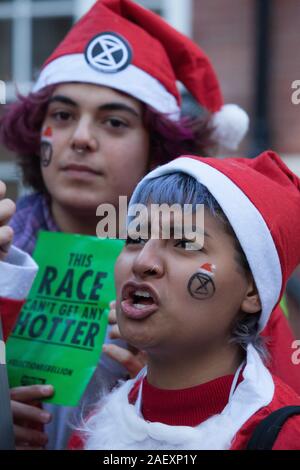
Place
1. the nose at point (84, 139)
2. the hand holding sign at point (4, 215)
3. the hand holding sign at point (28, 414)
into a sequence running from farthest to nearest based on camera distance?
the nose at point (84, 139) → the hand holding sign at point (28, 414) → the hand holding sign at point (4, 215)

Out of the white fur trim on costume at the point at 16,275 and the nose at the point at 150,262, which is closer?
the nose at the point at 150,262

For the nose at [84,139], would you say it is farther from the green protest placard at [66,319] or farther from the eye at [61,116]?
the green protest placard at [66,319]

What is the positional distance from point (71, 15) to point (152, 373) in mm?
5061

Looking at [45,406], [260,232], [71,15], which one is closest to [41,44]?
[71,15]

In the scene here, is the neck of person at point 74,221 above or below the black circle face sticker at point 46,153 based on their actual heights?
below

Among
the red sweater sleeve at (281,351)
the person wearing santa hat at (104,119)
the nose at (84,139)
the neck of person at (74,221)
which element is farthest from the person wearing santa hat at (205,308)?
the neck of person at (74,221)

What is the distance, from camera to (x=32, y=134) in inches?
119

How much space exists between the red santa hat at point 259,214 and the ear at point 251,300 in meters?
0.02

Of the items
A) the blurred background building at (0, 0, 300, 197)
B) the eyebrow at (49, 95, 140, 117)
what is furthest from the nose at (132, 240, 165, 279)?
the blurred background building at (0, 0, 300, 197)

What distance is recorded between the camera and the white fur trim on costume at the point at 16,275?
7.63 feet

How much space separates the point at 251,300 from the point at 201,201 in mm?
263

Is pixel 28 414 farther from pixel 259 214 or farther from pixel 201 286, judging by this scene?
pixel 259 214

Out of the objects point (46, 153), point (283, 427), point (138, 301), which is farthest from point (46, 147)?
point (283, 427)
